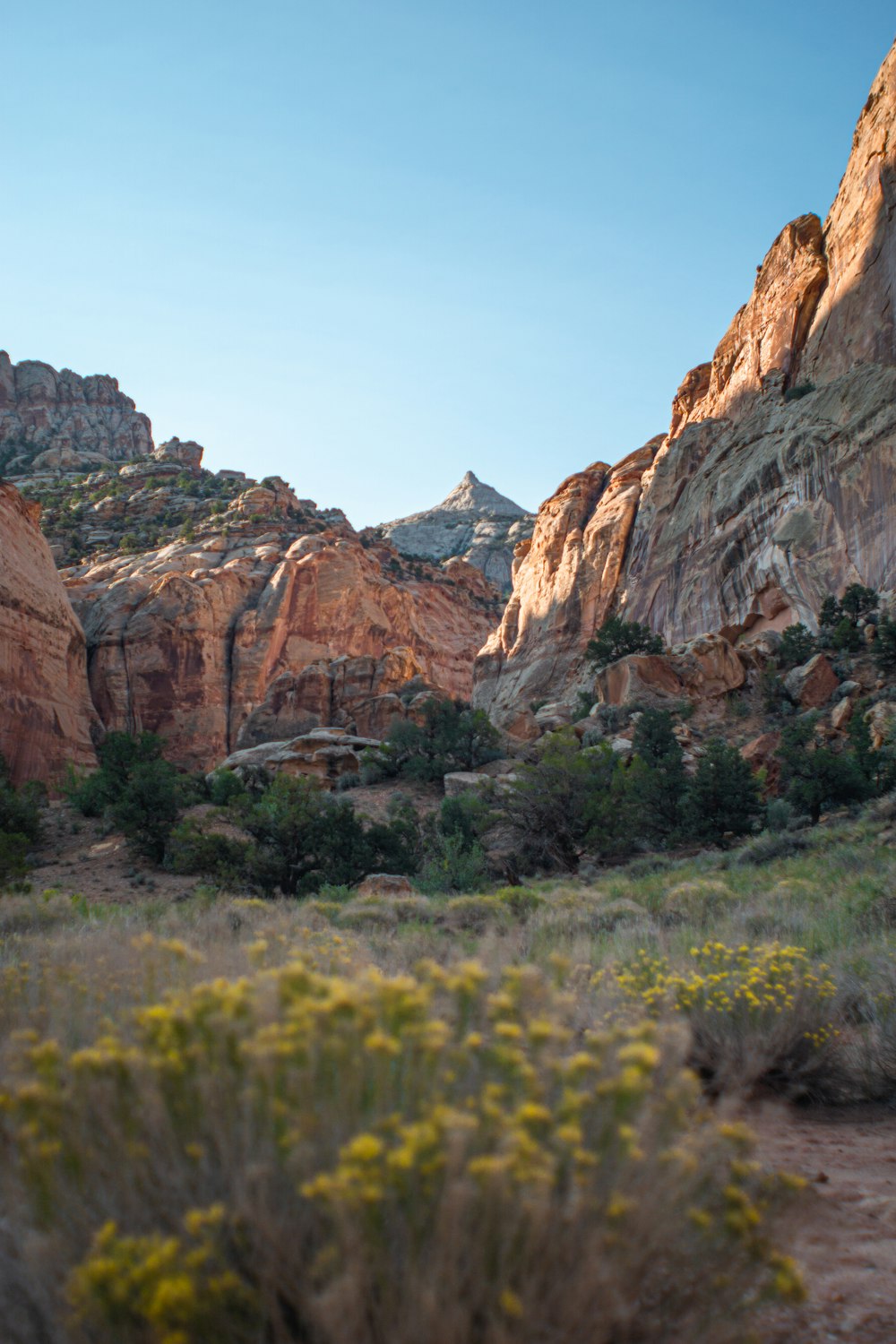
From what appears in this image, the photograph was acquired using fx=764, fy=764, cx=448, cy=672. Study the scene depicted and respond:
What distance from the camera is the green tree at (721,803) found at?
1794cm

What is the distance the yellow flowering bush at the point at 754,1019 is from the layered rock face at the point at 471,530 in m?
90.7

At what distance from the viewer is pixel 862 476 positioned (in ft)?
104

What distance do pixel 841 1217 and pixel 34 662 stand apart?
37309mm

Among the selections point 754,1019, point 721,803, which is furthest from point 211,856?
point 754,1019

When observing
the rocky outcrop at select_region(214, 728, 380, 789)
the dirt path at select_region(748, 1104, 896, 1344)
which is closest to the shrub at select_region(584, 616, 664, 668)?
the rocky outcrop at select_region(214, 728, 380, 789)

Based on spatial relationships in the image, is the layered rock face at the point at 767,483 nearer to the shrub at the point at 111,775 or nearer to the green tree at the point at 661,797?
the green tree at the point at 661,797

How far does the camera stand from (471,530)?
385ft

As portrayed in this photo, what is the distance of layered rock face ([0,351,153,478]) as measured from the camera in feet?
271

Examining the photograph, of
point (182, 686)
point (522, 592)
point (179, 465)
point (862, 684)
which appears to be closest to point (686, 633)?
point (862, 684)

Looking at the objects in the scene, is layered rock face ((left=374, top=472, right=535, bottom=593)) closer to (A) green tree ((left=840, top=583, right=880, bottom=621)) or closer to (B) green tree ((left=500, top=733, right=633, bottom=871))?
(A) green tree ((left=840, top=583, right=880, bottom=621))

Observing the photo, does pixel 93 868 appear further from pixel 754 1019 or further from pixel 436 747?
pixel 754 1019

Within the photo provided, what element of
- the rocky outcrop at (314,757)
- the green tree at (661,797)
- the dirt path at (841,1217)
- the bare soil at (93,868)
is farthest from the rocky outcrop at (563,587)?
the dirt path at (841,1217)

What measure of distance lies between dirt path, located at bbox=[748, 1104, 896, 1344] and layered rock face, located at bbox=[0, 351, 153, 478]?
84.4 metres

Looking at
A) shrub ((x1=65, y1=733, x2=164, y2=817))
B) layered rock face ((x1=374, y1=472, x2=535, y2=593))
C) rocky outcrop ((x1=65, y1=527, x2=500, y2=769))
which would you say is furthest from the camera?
layered rock face ((x1=374, y1=472, x2=535, y2=593))
